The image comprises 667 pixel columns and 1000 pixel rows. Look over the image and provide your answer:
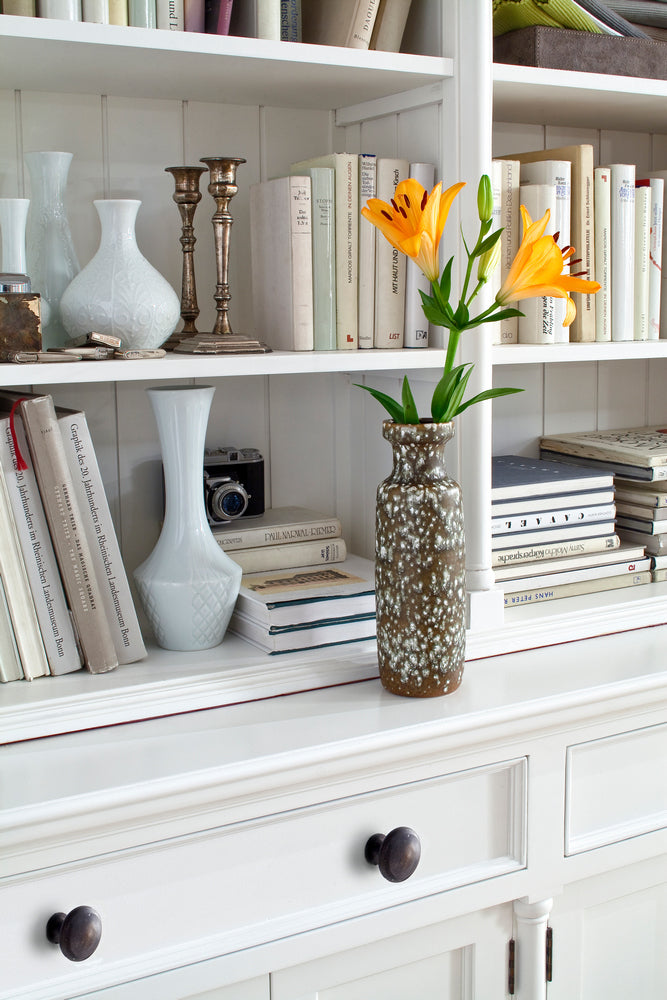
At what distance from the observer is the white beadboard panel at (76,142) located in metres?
1.24

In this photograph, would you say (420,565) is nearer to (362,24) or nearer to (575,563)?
(575,563)

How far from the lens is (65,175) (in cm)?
119

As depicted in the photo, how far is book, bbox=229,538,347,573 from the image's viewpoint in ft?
4.28

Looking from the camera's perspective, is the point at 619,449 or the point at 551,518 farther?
the point at 619,449

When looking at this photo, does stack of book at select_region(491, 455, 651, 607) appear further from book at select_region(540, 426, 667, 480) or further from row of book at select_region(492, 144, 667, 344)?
row of book at select_region(492, 144, 667, 344)

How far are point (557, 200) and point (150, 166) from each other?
1.77 ft

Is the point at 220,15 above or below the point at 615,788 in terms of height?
above

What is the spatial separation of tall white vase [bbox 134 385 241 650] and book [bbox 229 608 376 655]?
36 mm


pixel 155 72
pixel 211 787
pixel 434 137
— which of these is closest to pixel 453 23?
pixel 434 137

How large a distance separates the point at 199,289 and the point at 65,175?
0.25 metres

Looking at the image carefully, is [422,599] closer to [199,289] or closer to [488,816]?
[488,816]

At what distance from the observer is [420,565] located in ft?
3.54

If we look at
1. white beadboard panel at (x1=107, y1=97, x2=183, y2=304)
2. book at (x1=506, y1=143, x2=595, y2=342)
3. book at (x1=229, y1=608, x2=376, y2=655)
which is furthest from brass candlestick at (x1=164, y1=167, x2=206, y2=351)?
book at (x1=506, y1=143, x2=595, y2=342)

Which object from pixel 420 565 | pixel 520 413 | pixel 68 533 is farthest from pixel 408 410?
pixel 520 413
